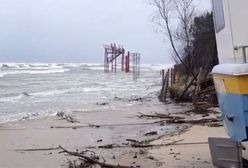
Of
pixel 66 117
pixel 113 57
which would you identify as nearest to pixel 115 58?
pixel 113 57

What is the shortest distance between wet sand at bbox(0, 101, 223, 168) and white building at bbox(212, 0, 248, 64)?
3215 mm

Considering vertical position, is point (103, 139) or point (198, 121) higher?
point (198, 121)

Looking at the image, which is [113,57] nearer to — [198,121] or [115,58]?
[115,58]

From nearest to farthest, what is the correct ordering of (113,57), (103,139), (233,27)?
(233,27)
(103,139)
(113,57)

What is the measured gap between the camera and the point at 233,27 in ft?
19.0

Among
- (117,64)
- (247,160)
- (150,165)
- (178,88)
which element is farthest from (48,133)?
(117,64)

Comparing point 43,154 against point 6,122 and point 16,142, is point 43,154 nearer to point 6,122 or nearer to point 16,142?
point 16,142

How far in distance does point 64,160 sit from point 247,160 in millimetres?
4534

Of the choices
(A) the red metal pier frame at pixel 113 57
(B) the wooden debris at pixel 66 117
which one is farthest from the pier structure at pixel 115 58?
(B) the wooden debris at pixel 66 117

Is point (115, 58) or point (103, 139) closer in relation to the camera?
point (103, 139)

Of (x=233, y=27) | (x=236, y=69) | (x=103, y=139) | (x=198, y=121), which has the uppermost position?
(x=233, y=27)

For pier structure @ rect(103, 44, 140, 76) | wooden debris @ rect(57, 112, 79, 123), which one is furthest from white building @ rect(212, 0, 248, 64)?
pier structure @ rect(103, 44, 140, 76)

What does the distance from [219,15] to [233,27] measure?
25.2 inches

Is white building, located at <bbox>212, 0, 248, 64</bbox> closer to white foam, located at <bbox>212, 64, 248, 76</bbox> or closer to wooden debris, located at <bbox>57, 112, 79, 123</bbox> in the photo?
white foam, located at <bbox>212, 64, 248, 76</bbox>
